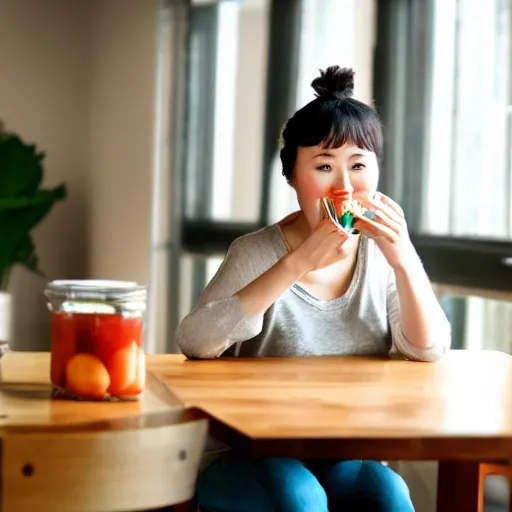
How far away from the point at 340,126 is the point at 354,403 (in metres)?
0.59

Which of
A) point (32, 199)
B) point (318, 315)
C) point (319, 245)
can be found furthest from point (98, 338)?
point (32, 199)

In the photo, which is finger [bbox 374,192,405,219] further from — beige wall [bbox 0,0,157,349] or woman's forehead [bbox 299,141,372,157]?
beige wall [bbox 0,0,157,349]

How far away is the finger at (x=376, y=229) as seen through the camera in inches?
66.9

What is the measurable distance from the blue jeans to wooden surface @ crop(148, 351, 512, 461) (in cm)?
12

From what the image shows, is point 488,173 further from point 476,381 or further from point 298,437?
point 298,437

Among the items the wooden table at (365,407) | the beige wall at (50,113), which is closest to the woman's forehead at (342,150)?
the wooden table at (365,407)

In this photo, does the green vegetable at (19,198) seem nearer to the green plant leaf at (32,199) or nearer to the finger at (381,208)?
the green plant leaf at (32,199)

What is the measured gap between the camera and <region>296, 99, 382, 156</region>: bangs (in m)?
1.78

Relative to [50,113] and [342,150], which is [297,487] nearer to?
[342,150]

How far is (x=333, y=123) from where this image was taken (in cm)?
178

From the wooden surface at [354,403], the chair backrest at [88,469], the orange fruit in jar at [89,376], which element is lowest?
the chair backrest at [88,469]

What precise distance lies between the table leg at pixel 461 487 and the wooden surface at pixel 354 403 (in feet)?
0.42

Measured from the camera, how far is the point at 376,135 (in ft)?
5.95

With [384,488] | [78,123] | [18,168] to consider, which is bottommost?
[384,488]
